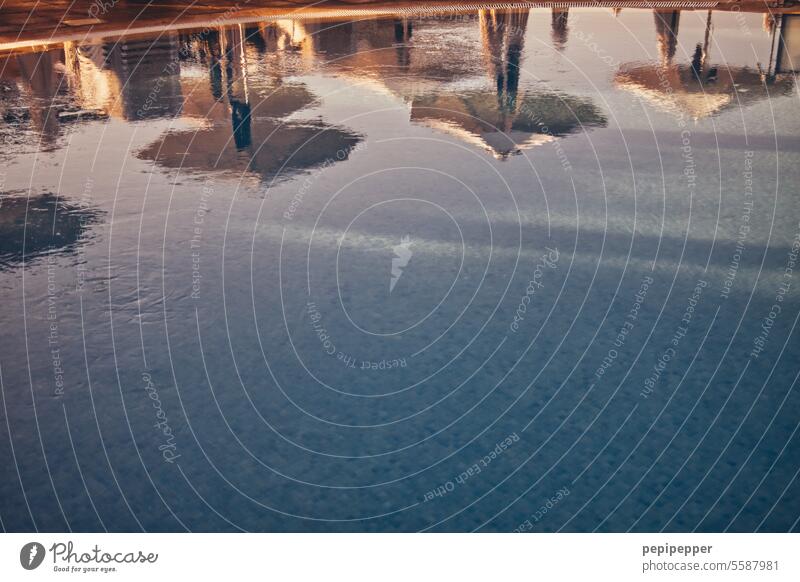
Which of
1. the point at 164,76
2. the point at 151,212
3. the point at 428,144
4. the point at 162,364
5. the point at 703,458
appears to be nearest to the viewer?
the point at 703,458

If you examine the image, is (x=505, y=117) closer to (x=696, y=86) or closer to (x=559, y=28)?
(x=696, y=86)

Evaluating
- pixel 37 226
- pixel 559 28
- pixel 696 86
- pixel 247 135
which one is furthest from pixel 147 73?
pixel 696 86

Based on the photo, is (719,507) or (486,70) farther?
(486,70)

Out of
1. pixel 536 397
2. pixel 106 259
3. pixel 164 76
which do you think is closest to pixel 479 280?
pixel 536 397

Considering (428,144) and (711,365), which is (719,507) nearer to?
(711,365)

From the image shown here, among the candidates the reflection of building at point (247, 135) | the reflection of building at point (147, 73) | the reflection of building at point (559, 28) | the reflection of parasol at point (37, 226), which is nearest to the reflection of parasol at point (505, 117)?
the reflection of building at point (247, 135)

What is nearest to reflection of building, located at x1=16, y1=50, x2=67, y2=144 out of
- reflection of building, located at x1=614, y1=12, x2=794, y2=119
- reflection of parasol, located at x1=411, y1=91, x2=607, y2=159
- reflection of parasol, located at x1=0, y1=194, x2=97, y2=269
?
reflection of parasol, located at x1=0, y1=194, x2=97, y2=269
